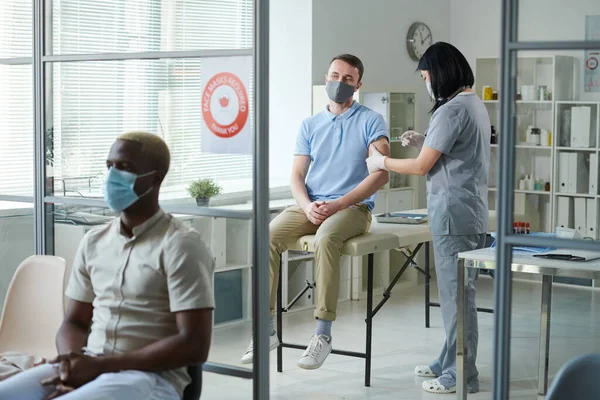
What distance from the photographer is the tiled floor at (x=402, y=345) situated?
283 centimetres

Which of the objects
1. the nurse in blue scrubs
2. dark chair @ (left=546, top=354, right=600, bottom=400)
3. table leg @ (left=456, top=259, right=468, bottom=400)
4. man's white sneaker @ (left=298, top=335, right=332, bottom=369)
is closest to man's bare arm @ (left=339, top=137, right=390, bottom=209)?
the nurse in blue scrubs

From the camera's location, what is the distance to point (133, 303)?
2.55 meters

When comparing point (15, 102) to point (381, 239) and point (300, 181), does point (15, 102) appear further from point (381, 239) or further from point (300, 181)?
point (381, 239)

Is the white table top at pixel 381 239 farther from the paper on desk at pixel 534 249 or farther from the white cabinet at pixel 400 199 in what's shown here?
the white cabinet at pixel 400 199

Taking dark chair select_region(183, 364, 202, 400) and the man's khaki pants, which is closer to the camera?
dark chair select_region(183, 364, 202, 400)

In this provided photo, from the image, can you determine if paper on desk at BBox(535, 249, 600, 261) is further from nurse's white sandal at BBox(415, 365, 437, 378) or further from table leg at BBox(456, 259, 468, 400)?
nurse's white sandal at BBox(415, 365, 437, 378)

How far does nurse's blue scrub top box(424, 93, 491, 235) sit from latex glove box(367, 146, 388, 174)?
0.32m

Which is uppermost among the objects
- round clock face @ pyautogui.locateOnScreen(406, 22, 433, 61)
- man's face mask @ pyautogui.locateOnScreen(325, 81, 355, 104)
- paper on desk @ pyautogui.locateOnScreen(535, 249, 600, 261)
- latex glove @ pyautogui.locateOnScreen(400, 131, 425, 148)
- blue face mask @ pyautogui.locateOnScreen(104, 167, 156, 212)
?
round clock face @ pyautogui.locateOnScreen(406, 22, 433, 61)

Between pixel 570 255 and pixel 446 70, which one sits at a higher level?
pixel 446 70

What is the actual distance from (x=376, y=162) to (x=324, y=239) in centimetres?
45

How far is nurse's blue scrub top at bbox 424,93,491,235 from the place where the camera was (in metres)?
3.90

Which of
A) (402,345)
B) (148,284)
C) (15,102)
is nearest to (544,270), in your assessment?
(148,284)

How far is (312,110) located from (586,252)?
4273 millimetres

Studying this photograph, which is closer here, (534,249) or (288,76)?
(534,249)
